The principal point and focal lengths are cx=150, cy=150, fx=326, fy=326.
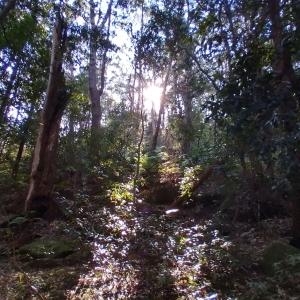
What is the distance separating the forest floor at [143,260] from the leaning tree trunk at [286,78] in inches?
45.3

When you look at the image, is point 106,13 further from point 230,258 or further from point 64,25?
point 230,258

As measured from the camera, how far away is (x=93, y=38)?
949 cm

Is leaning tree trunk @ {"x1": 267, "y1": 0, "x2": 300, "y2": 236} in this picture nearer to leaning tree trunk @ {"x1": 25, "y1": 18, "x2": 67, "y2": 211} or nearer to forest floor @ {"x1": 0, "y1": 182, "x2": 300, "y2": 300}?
forest floor @ {"x1": 0, "y1": 182, "x2": 300, "y2": 300}

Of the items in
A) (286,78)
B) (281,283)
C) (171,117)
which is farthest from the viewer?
(171,117)

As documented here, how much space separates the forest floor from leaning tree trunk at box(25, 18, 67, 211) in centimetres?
83

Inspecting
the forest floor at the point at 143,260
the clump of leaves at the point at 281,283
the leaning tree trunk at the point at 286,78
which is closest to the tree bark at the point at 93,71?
the forest floor at the point at 143,260

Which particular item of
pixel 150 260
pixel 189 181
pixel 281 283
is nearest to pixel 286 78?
pixel 281 283

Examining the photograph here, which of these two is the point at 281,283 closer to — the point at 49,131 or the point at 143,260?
the point at 143,260

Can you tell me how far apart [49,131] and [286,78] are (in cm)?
630

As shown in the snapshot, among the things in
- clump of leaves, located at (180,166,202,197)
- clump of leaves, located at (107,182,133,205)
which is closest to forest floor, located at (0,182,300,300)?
clump of leaves, located at (107,182,133,205)

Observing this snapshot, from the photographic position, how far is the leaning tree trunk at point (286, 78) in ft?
13.1

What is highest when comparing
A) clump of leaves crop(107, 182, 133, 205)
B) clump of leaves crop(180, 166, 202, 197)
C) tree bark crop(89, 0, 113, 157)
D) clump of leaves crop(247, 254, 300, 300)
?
tree bark crop(89, 0, 113, 157)

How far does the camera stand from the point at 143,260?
5836 millimetres

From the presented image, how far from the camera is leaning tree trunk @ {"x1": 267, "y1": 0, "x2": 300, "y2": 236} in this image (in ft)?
13.1
